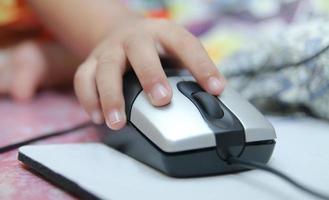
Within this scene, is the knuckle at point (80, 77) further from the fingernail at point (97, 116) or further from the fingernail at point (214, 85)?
the fingernail at point (214, 85)

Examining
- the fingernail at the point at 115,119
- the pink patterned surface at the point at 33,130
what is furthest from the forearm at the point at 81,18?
the fingernail at the point at 115,119

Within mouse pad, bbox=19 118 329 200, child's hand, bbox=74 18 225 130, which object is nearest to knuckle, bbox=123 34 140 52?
child's hand, bbox=74 18 225 130

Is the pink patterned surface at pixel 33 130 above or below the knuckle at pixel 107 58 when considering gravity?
below

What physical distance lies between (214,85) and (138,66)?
2.9 inches

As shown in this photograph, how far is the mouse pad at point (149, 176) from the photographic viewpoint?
397 millimetres

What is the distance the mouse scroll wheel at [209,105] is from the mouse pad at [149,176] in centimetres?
5

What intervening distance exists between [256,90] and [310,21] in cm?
12

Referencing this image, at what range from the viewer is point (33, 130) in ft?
2.08

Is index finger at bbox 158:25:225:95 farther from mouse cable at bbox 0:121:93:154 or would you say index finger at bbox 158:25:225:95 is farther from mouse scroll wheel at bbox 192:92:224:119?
mouse cable at bbox 0:121:93:154

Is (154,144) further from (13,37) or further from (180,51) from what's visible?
(13,37)

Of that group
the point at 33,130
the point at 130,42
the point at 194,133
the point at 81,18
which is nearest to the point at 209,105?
the point at 194,133

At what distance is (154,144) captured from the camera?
45cm

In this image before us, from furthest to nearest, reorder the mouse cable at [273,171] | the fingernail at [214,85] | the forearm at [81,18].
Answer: the forearm at [81,18], the fingernail at [214,85], the mouse cable at [273,171]

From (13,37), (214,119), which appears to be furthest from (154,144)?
(13,37)
